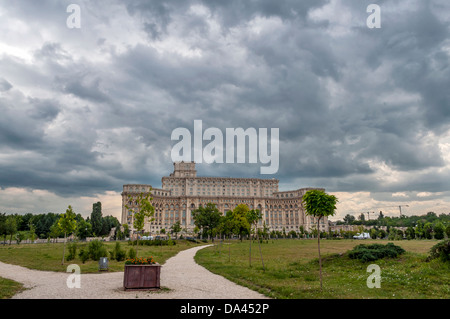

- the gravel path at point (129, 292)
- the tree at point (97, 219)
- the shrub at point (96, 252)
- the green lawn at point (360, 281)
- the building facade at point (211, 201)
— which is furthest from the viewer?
the building facade at point (211, 201)

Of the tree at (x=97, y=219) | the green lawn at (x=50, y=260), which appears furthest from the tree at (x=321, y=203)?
the tree at (x=97, y=219)

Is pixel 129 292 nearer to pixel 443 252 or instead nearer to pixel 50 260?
pixel 443 252

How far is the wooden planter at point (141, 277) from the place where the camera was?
14.3 metres

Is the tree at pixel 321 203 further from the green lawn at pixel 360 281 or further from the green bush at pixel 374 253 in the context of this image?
the green bush at pixel 374 253

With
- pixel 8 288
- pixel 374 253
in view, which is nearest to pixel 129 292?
pixel 8 288

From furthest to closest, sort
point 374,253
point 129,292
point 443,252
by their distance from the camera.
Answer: point 374,253 < point 443,252 < point 129,292

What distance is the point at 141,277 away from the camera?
14438 mm

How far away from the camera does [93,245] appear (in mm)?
30953

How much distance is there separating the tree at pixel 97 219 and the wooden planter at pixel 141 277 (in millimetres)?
119347

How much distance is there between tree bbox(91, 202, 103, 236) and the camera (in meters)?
125

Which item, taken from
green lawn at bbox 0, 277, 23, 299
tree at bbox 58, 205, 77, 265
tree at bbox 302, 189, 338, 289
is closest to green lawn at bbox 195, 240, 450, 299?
tree at bbox 302, 189, 338, 289

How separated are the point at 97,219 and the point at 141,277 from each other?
127 m
